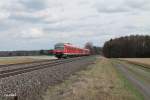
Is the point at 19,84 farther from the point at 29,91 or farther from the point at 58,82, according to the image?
the point at 58,82

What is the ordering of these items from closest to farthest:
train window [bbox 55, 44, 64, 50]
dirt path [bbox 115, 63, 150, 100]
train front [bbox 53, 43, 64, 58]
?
dirt path [bbox 115, 63, 150, 100]
train front [bbox 53, 43, 64, 58]
train window [bbox 55, 44, 64, 50]

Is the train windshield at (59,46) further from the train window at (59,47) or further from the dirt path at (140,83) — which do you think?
the dirt path at (140,83)

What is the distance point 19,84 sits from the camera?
1739cm

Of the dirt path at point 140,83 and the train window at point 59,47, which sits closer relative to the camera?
the dirt path at point 140,83

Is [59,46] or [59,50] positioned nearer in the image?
[59,50]

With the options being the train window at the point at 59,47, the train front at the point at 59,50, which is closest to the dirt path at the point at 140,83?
the train front at the point at 59,50

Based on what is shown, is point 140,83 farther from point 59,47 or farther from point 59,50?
point 59,47

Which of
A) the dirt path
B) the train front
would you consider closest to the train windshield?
the train front

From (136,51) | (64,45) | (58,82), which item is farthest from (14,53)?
(58,82)

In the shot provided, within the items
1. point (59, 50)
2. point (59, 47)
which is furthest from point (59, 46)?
point (59, 50)

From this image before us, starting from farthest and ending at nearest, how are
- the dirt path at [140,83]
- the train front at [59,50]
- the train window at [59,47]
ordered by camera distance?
1. the train window at [59,47]
2. the train front at [59,50]
3. the dirt path at [140,83]

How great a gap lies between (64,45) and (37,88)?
52886mm

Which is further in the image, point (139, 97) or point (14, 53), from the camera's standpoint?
point (14, 53)

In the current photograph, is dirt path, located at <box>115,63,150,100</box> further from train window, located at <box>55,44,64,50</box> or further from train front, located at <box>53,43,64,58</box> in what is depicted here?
train window, located at <box>55,44,64,50</box>
